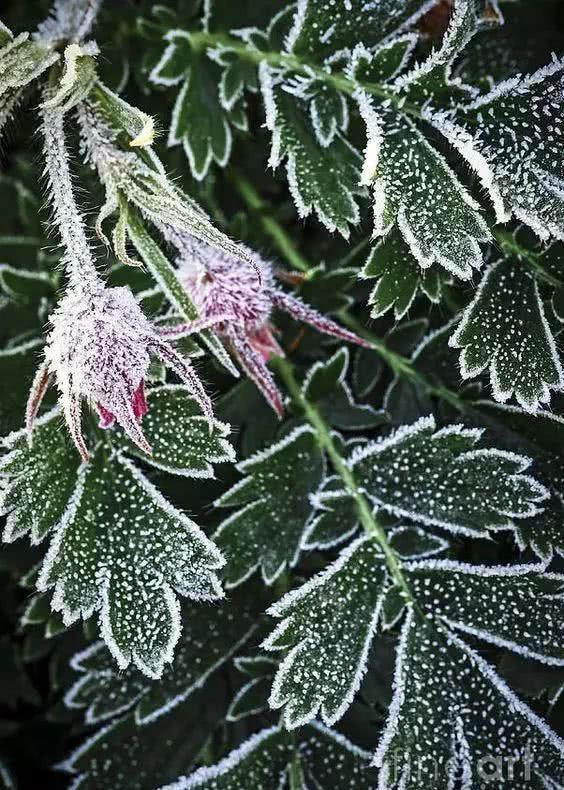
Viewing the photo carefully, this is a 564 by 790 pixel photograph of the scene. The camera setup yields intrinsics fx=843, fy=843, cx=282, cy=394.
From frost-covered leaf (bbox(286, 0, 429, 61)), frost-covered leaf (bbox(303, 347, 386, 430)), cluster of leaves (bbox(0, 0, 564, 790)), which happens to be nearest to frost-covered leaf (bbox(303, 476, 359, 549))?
cluster of leaves (bbox(0, 0, 564, 790))

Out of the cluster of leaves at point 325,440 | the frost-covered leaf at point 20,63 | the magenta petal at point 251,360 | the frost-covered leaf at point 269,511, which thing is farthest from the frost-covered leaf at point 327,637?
the frost-covered leaf at point 20,63

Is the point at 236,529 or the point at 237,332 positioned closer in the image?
the point at 237,332

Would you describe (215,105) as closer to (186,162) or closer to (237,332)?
(186,162)

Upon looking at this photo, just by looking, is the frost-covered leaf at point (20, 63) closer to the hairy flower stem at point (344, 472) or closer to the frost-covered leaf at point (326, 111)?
the frost-covered leaf at point (326, 111)

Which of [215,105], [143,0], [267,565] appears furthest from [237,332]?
[143,0]

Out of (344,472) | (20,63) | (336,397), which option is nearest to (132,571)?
(344,472)

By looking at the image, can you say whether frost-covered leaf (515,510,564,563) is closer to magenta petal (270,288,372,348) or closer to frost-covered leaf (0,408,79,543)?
magenta petal (270,288,372,348)
